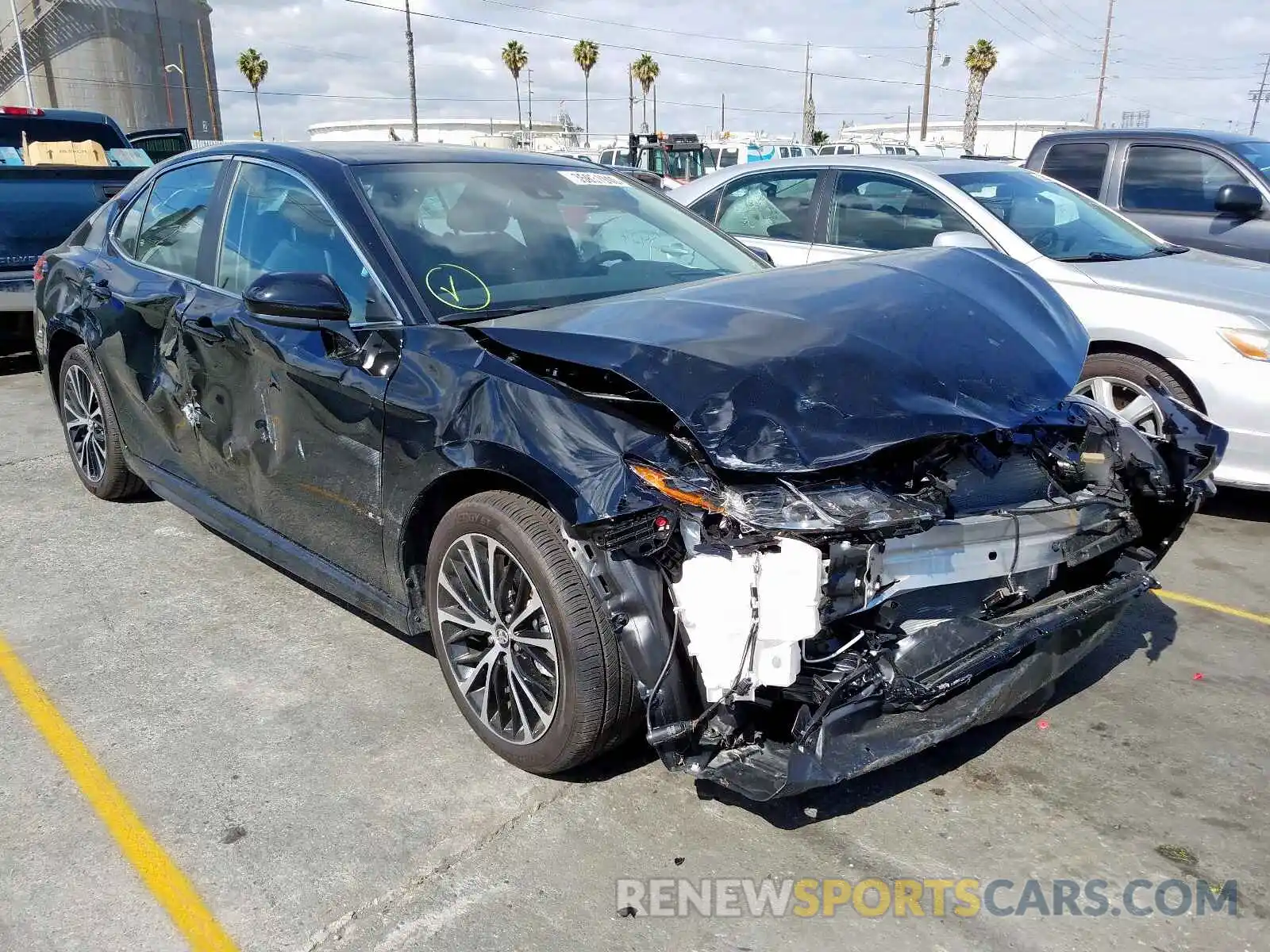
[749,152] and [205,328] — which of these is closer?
[205,328]

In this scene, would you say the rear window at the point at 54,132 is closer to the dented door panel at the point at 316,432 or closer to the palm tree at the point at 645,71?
the dented door panel at the point at 316,432

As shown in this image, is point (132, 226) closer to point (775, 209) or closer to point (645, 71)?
point (775, 209)

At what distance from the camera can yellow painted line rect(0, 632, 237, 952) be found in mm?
2416

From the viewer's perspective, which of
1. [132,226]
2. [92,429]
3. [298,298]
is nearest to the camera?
[298,298]

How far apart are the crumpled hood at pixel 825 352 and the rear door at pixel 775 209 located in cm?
314

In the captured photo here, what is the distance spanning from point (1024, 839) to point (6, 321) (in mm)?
8823

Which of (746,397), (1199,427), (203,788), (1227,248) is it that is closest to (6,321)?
(203,788)

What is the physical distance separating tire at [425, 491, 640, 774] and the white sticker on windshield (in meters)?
1.72

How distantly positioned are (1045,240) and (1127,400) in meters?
1.16

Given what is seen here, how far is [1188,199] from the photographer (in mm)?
7629

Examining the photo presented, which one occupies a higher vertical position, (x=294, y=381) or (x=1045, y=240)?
(x=1045, y=240)

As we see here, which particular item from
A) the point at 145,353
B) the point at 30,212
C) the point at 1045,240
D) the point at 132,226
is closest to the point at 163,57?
the point at 30,212

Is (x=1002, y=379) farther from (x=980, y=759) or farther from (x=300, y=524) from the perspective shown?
(x=300, y=524)

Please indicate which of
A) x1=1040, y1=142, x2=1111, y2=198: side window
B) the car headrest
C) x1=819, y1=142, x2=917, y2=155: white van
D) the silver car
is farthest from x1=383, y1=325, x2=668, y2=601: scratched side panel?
x1=819, y1=142, x2=917, y2=155: white van
